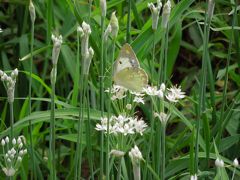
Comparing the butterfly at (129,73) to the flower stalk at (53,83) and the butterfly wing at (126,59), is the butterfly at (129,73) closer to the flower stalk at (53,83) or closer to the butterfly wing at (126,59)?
the butterfly wing at (126,59)

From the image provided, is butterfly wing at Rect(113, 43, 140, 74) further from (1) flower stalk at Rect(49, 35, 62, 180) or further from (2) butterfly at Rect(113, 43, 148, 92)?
(1) flower stalk at Rect(49, 35, 62, 180)

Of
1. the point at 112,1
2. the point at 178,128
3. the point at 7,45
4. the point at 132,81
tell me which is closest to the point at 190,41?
the point at 178,128

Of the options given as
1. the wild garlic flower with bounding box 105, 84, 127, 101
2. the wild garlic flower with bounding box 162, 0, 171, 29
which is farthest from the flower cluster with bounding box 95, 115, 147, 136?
the wild garlic flower with bounding box 162, 0, 171, 29

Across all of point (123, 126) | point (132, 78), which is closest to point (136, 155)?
point (123, 126)

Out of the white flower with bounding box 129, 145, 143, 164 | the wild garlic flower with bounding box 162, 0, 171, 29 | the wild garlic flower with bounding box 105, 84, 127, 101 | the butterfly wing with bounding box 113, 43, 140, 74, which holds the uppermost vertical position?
the wild garlic flower with bounding box 162, 0, 171, 29

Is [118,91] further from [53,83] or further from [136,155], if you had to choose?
[136,155]

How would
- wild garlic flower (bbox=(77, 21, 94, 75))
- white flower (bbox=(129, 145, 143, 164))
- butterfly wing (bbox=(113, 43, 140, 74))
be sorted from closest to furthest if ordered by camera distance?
white flower (bbox=(129, 145, 143, 164)) → wild garlic flower (bbox=(77, 21, 94, 75)) → butterfly wing (bbox=(113, 43, 140, 74))

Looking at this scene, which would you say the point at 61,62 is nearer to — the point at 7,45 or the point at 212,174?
the point at 7,45

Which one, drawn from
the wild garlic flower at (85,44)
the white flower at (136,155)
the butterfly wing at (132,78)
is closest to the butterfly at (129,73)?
the butterfly wing at (132,78)
